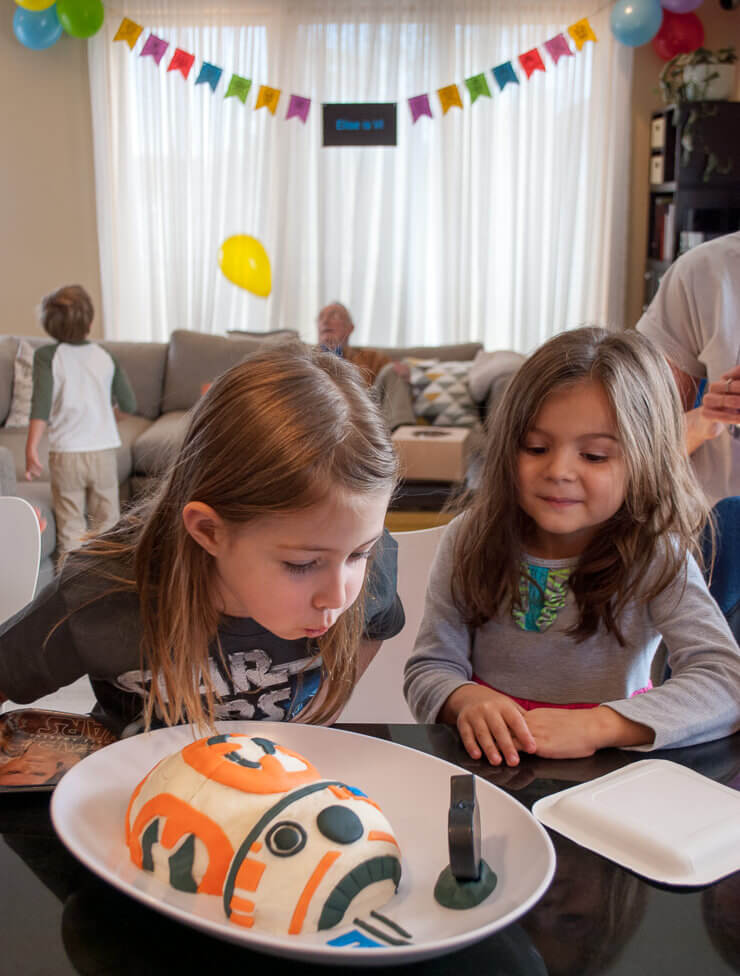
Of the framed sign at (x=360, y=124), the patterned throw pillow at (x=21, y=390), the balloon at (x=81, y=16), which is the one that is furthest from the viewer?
the balloon at (x=81, y=16)

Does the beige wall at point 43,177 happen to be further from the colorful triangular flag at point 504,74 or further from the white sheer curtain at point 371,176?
the colorful triangular flag at point 504,74

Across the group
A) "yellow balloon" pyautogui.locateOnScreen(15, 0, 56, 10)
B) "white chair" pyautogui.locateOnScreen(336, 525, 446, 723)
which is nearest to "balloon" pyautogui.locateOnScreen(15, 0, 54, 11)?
"yellow balloon" pyautogui.locateOnScreen(15, 0, 56, 10)

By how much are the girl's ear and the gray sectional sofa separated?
12.1ft

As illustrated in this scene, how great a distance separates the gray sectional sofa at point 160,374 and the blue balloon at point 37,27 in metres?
1.88

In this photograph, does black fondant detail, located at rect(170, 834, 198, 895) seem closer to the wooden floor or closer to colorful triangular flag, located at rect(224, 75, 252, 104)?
the wooden floor

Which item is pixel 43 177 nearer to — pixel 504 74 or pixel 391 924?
pixel 504 74

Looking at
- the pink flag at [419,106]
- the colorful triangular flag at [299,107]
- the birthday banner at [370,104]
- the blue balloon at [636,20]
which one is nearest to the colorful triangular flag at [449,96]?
the birthday banner at [370,104]

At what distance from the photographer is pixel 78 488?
12.4 feet

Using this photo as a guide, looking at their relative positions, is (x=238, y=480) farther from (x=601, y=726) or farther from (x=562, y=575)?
(x=562, y=575)

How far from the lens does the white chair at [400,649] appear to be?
154 centimetres

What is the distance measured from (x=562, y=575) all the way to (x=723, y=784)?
42 cm

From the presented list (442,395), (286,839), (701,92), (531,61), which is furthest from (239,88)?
(286,839)

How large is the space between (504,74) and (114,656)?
17.2 feet

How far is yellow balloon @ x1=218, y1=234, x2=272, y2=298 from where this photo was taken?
5.96 metres
